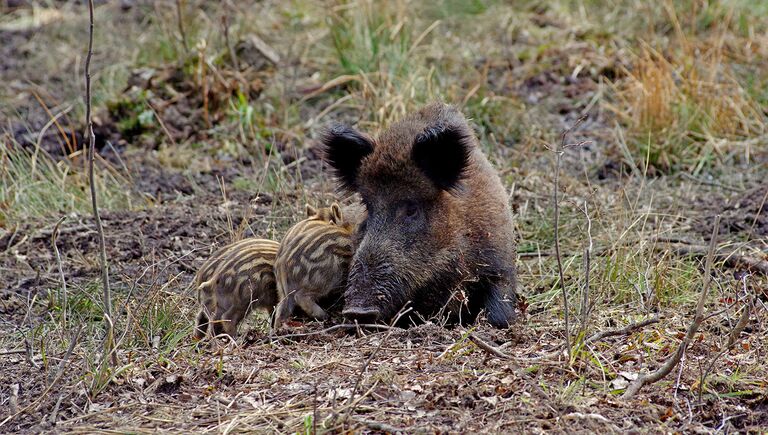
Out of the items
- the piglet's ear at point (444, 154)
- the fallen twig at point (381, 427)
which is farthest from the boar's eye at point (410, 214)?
the fallen twig at point (381, 427)

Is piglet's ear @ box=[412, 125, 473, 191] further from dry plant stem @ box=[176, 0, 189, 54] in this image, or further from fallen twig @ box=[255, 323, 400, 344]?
dry plant stem @ box=[176, 0, 189, 54]

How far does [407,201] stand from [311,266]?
686 mm

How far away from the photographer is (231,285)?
605 cm

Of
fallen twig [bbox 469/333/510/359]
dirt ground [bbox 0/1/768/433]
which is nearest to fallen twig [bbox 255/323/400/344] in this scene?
dirt ground [bbox 0/1/768/433]

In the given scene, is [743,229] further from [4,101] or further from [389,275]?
[4,101]

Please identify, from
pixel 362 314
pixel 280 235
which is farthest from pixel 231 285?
pixel 280 235

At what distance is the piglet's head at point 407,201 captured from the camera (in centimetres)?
596

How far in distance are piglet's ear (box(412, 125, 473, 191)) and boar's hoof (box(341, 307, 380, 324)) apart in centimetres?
92

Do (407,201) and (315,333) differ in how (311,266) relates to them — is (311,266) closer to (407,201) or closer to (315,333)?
(315,333)

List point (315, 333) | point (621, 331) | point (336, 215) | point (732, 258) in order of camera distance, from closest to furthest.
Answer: point (621, 331)
point (315, 333)
point (336, 215)
point (732, 258)

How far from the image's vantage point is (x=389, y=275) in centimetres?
594

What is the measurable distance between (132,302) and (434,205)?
1.80 metres

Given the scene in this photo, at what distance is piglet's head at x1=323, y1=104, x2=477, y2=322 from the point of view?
596 centimetres

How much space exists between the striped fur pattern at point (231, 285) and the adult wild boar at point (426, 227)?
594 mm
